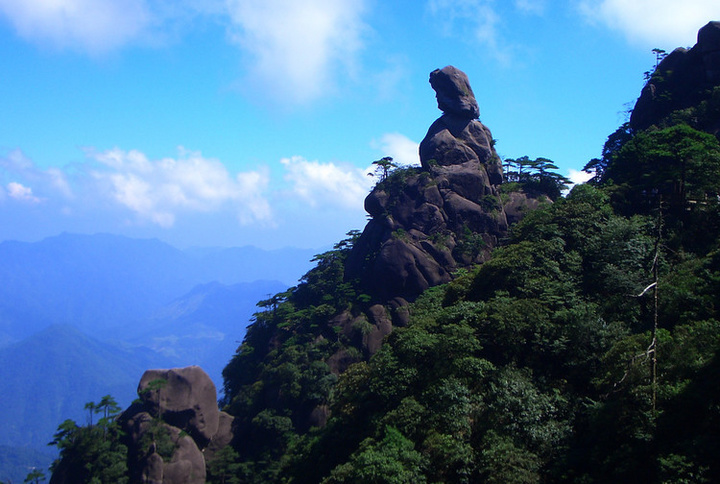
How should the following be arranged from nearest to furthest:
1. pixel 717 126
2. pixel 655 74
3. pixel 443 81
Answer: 1. pixel 717 126
2. pixel 655 74
3. pixel 443 81

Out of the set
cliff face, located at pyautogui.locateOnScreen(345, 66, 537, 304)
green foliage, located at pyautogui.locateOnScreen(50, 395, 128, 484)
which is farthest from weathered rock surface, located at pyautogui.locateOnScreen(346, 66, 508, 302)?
green foliage, located at pyautogui.locateOnScreen(50, 395, 128, 484)

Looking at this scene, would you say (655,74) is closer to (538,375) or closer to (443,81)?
(443,81)

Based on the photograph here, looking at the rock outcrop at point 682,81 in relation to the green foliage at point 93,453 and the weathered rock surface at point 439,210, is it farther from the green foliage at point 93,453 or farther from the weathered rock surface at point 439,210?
the green foliage at point 93,453

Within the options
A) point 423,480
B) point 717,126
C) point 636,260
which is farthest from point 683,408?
point 717,126

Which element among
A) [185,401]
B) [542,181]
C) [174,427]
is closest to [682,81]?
[542,181]

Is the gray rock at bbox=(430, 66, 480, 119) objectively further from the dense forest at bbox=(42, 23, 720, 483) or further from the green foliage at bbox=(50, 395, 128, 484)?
the green foliage at bbox=(50, 395, 128, 484)

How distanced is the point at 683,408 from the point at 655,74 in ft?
124

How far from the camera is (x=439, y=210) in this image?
39719mm

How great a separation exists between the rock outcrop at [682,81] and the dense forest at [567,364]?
5.27 m

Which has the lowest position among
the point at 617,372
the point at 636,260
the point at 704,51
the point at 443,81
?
the point at 617,372

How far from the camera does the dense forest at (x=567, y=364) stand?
37.1 feet

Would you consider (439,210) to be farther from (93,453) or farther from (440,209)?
(93,453)

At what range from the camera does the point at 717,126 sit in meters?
29.4

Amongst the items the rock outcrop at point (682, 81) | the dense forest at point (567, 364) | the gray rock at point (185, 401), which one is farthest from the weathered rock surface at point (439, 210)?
the gray rock at point (185, 401)
